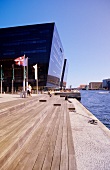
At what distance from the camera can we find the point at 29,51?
7244cm

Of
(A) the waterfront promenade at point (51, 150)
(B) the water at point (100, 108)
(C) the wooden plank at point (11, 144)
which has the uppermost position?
(C) the wooden plank at point (11, 144)

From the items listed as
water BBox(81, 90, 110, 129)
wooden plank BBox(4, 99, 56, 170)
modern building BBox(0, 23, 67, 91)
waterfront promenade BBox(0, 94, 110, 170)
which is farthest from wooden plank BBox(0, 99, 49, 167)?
modern building BBox(0, 23, 67, 91)

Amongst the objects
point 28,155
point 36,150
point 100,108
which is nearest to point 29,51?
point 100,108

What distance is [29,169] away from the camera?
3086 millimetres

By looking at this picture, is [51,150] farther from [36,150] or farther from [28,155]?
[28,155]

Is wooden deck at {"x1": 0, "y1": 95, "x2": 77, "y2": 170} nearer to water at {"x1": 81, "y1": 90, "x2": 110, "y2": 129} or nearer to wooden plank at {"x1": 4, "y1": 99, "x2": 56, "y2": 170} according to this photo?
wooden plank at {"x1": 4, "y1": 99, "x2": 56, "y2": 170}

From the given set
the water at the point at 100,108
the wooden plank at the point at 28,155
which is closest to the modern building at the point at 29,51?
the water at the point at 100,108

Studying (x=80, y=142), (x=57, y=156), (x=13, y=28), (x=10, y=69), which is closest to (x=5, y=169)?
(x=57, y=156)

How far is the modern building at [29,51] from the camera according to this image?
224 ft

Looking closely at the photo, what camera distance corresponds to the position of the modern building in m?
68.2

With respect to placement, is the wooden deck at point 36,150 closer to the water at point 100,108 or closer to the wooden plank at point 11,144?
the wooden plank at point 11,144

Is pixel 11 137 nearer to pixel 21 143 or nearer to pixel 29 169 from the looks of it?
pixel 21 143

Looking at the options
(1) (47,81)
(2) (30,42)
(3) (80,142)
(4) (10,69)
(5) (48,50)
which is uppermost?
(2) (30,42)

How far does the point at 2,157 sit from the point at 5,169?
36 cm
